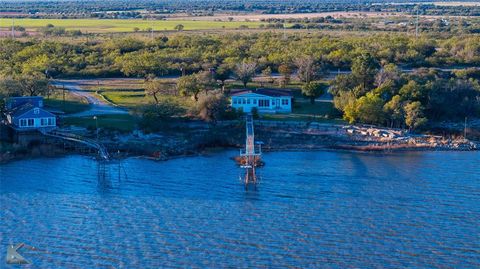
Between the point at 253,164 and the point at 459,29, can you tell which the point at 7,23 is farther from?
the point at 253,164

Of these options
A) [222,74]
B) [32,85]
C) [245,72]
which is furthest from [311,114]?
[32,85]

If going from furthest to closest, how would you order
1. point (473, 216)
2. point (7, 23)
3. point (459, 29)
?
point (7, 23), point (459, 29), point (473, 216)

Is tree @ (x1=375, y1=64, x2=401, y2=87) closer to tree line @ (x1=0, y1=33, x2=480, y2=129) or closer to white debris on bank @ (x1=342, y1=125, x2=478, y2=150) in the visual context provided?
tree line @ (x1=0, y1=33, x2=480, y2=129)

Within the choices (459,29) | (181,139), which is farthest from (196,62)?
(459,29)

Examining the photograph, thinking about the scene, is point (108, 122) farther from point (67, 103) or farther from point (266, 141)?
point (266, 141)

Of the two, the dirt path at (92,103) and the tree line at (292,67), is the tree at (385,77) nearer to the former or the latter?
the tree line at (292,67)
